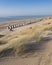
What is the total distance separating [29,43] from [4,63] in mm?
2539

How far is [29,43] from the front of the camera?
10359 millimetres

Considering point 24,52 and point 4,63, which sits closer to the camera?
point 4,63

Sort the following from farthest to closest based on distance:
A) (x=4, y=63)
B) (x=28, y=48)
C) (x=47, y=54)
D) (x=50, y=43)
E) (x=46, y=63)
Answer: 1. (x=50, y=43)
2. (x=28, y=48)
3. (x=47, y=54)
4. (x=4, y=63)
5. (x=46, y=63)

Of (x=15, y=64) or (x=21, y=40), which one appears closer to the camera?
(x=15, y=64)

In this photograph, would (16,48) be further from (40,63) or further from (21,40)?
(40,63)

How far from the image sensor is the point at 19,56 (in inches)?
354

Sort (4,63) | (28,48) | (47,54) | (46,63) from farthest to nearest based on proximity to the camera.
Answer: (28,48) → (47,54) → (4,63) → (46,63)

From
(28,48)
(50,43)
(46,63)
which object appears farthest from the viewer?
(50,43)

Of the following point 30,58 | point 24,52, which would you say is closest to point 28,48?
point 24,52

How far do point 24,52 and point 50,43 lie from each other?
2.19 meters

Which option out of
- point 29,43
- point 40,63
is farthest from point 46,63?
point 29,43

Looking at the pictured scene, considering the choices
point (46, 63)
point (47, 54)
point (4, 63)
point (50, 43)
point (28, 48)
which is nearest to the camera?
point (46, 63)

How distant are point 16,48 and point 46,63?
2.27m

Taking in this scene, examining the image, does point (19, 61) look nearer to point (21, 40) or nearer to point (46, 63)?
point (46, 63)
